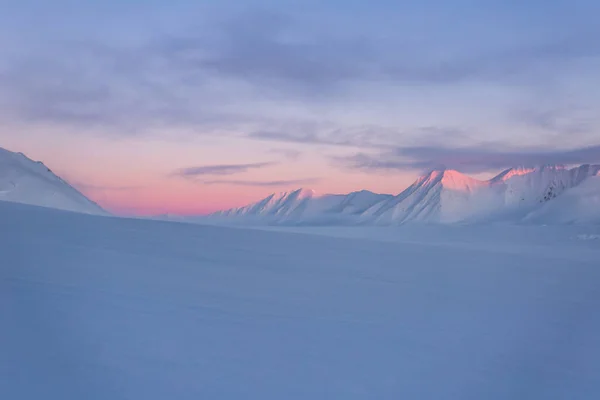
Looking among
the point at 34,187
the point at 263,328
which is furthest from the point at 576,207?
the point at 263,328

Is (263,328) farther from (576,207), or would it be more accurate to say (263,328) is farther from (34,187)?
(576,207)

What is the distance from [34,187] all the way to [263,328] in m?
26.8

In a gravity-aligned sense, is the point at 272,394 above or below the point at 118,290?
below

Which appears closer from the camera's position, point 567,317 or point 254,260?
point 567,317

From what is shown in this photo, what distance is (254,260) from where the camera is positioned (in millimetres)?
8859

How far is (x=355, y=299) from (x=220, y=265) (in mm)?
2280

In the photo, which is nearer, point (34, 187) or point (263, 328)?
point (263, 328)

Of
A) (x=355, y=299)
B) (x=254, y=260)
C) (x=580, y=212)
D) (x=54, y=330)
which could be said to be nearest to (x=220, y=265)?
(x=254, y=260)

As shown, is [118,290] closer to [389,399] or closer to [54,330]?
[54,330]

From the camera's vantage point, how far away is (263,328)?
16.5 feet

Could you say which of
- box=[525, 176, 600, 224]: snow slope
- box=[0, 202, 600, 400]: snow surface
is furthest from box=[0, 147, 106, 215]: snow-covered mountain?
box=[525, 176, 600, 224]: snow slope

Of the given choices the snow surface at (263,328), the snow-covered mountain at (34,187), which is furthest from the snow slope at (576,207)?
the snow surface at (263,328)

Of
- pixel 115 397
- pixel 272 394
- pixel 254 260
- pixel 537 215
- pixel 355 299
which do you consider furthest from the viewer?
pixel 537 215

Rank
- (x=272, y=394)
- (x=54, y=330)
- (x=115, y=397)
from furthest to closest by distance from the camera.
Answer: (x=54, y=330)
(x=272, y=394)
(x=115, y=397)
